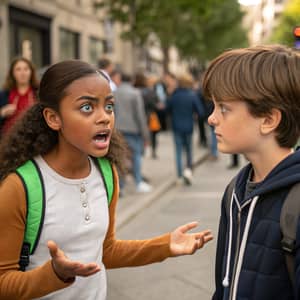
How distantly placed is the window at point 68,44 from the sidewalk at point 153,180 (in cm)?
695

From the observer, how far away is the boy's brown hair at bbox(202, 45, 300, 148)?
A: 167 centimetres

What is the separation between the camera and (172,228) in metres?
6.75

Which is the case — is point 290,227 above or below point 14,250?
above

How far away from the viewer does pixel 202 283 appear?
4.72m

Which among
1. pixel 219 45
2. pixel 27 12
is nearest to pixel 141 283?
pixel 27 12

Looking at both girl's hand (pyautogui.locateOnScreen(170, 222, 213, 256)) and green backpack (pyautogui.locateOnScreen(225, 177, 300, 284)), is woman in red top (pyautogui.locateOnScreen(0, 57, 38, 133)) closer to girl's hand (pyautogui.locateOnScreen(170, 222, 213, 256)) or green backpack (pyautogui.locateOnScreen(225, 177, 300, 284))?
girl's hand (pyautogui.locateOnScreen(170, 222, 213, 256))

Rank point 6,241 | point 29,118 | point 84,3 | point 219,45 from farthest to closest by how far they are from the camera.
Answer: point 219,45 → point 84,3 → point 29,118 → point 6,241

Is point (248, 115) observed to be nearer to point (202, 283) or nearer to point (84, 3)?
point (202, 283)

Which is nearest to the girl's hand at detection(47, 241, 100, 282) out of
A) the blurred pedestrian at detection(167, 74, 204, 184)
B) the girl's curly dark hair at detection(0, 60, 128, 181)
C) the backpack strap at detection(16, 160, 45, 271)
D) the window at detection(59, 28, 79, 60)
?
the backpack strap at detection(16, 160, 45, 271)

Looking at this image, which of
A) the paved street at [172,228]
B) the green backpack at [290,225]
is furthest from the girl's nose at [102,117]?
the paved street at [172,228]

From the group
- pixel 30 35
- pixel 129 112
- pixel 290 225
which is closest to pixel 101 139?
pixel 290 225

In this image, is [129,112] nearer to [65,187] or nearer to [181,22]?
[65,187]

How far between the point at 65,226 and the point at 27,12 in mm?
17088

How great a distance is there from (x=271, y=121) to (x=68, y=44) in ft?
71.1
